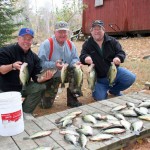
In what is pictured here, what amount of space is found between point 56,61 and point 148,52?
781cm

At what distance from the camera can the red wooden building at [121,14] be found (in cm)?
1566

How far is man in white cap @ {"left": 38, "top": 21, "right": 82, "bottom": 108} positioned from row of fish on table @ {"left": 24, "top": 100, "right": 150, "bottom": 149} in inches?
44.2

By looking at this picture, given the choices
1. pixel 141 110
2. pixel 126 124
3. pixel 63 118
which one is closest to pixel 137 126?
pixel 126 124

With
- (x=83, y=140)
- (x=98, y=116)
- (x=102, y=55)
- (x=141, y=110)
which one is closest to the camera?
(x=83, y=140)

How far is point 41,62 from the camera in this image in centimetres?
519

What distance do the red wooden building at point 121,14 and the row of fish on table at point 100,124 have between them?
1184cm

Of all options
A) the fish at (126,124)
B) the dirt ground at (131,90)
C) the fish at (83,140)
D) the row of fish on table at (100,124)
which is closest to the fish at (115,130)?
the row of fish on table at (100,124)

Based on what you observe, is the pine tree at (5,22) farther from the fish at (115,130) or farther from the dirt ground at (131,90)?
the fish at (115,130)

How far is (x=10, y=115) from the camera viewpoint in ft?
12.3

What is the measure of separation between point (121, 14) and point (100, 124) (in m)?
14.1

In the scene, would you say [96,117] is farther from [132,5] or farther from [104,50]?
[132,5]

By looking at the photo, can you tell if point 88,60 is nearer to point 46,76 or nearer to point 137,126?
point 46,76

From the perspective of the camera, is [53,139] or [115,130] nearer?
[53,139]

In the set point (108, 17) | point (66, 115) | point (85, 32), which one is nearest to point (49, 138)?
point (66, 115)
